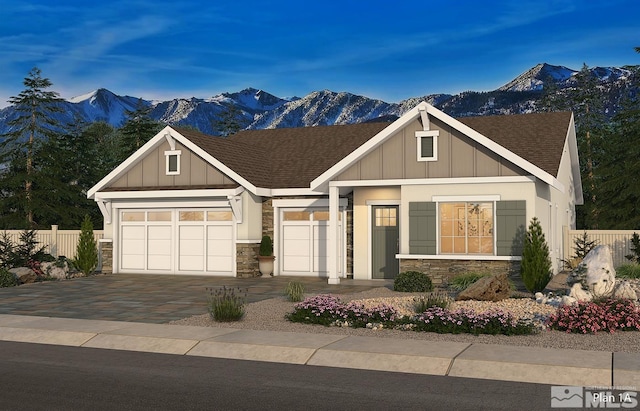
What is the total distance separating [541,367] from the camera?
9.76 meters

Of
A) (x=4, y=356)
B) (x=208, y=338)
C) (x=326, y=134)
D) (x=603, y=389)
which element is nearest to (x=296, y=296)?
(x=208, y=338)

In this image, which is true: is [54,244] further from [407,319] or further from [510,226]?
[407,319]

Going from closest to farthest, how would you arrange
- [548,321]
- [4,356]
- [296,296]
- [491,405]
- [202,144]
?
[491,405] < [4,356] < [548,321] < [296,296] < [202,144]

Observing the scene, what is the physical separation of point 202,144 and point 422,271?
9.17 m

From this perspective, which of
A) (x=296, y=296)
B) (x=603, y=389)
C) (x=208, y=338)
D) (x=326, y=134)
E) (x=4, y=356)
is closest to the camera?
(x=603, y=389)

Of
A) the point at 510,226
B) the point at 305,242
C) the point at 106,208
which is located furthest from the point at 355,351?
the point at 106,208

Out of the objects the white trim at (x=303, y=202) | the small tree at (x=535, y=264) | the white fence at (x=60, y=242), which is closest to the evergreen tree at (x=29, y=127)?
the white fence at (x=60, y=242)

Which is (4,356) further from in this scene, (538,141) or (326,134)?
(326,134)

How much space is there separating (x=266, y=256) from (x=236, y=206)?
6.39 ft

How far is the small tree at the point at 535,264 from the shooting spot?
1934 cm

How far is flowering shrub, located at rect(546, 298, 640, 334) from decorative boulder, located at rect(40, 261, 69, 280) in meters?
17.5

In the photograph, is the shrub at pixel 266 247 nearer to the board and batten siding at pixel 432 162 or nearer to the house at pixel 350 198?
the house at pixel 350 198

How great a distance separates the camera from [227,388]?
9.00m

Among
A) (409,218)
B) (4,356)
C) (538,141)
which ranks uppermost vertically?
(538,141)
